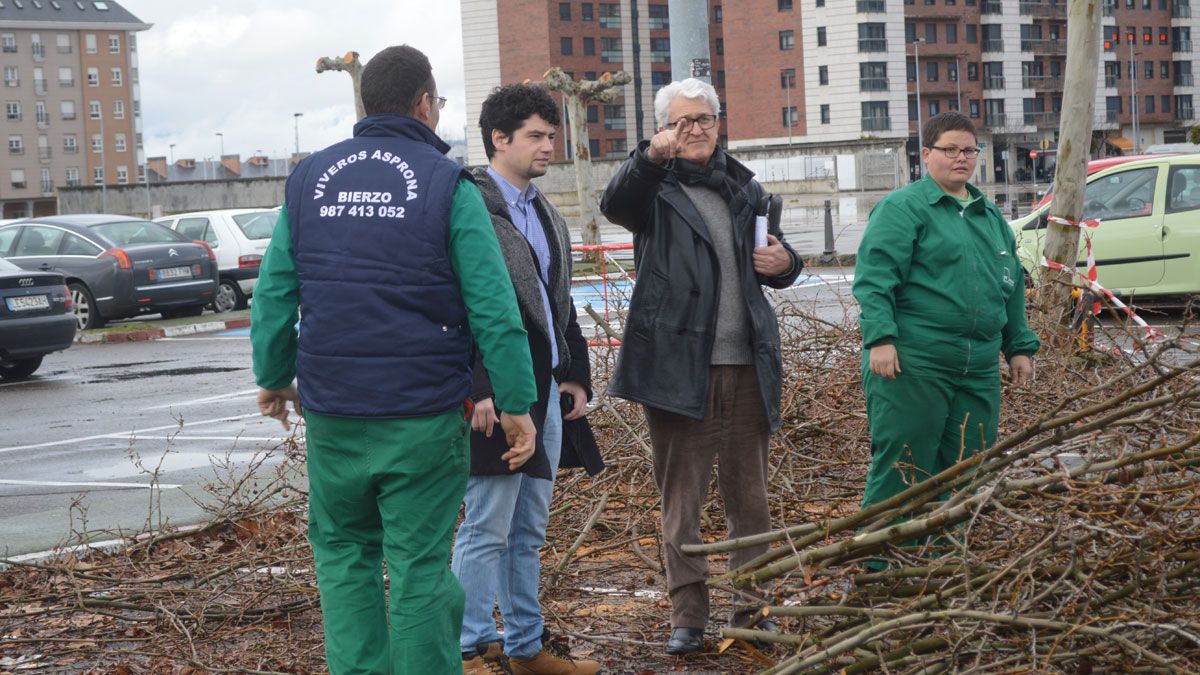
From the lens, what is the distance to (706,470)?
5.31 metres

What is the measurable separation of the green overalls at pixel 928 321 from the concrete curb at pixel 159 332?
17.6 m

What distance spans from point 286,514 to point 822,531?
355 centimetres

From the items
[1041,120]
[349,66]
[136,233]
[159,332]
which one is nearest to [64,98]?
[1041,120]

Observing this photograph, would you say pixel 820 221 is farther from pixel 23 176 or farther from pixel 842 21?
pixel 23 176

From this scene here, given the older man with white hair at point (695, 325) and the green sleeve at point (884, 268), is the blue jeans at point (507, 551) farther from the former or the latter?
the green sleeve at point (884, 268)

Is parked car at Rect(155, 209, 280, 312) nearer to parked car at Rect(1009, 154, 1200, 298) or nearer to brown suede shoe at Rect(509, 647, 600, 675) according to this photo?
parked car at Rect(1009, 154, 1200, 298)

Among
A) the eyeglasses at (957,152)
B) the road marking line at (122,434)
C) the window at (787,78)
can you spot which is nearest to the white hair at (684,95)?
the eyeglasses at (957,152)

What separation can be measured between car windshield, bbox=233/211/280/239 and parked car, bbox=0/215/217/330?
7.71ft

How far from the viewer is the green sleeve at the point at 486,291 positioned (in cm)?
412

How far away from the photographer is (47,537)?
25.8ft

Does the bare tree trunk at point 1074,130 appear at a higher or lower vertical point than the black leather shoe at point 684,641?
higher

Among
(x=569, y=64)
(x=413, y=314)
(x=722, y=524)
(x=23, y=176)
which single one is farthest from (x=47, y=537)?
(x=23, y=176)

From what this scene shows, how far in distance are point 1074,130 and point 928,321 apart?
266 inches

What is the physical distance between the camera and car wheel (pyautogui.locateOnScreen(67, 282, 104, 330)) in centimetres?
2200
